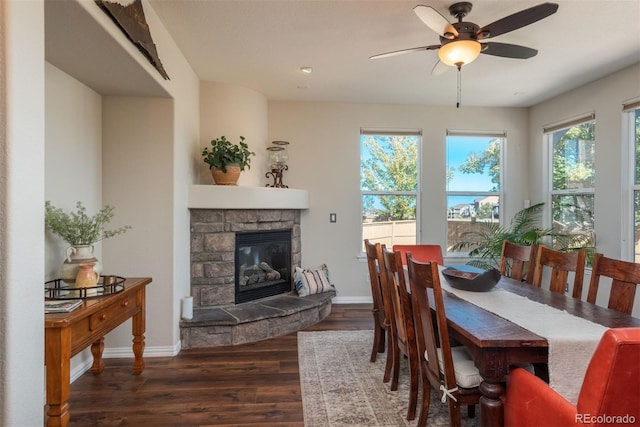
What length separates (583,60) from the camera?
3172mm

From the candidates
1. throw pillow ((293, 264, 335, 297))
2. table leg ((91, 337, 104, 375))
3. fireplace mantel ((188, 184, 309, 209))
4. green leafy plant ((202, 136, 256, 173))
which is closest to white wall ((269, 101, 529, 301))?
throw pillow ((293, 264, 335, 297))

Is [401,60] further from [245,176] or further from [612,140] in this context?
[612,140]

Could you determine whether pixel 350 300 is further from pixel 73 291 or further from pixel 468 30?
pixel 468 30

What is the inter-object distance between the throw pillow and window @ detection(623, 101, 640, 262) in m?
3.08

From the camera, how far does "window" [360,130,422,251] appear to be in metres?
4.58

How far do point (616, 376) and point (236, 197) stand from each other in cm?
297

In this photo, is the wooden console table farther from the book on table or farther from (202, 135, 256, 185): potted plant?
(202, 135, 256, 185): potted plant

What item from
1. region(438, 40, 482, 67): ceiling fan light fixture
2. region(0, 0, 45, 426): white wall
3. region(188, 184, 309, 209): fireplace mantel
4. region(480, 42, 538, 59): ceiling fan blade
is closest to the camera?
region(0, 0, 45, 426): white wall

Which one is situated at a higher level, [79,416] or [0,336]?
[0,336]

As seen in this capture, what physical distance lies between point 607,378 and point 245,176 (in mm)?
3462

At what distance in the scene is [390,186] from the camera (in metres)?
4.61

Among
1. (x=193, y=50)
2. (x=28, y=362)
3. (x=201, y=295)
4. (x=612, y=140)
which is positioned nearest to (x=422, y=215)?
(x=612, y=140)

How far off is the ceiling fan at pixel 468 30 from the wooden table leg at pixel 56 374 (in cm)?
240

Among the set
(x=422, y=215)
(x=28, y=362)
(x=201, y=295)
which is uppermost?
(x=422, y=215)
